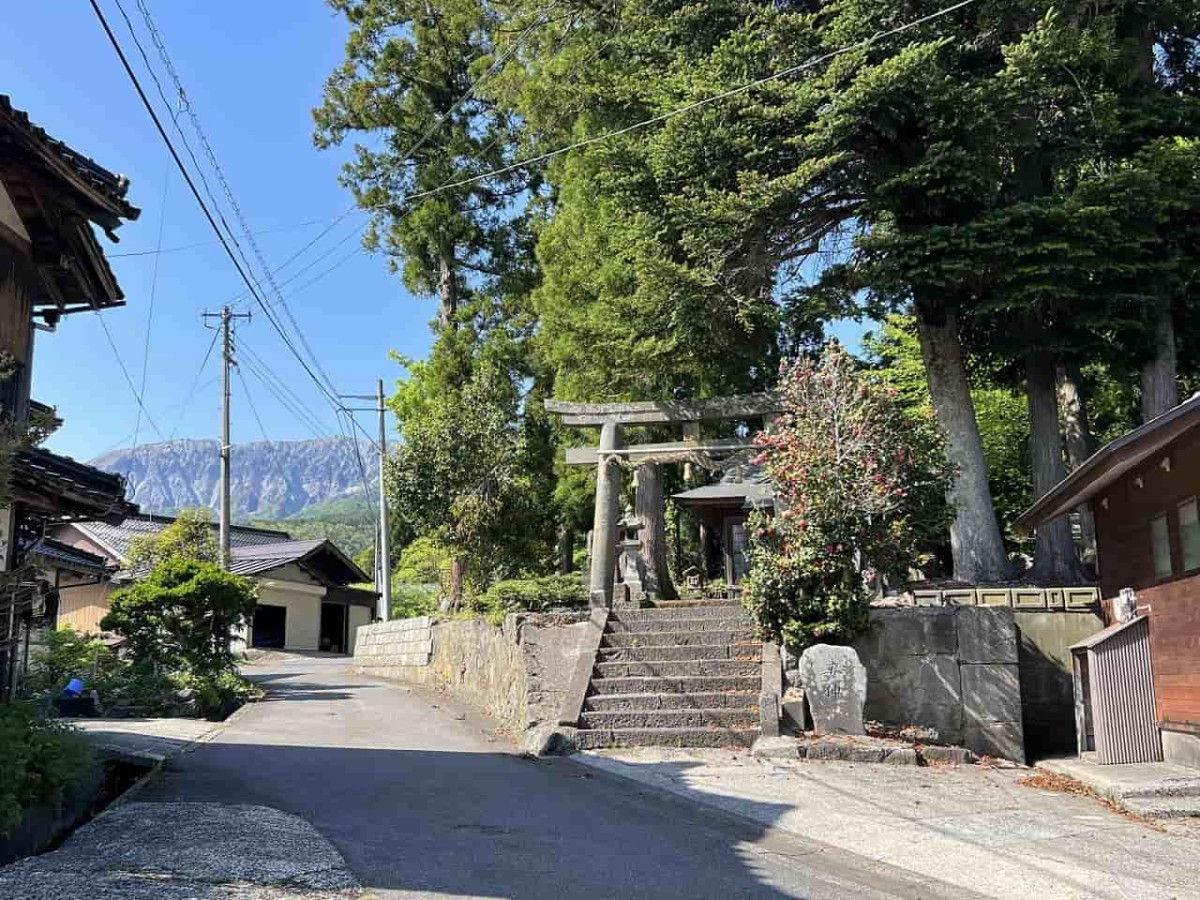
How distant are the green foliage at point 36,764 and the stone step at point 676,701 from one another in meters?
6.06

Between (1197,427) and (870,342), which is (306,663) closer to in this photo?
(870,342)

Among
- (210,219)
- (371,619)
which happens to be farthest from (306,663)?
(210,219)

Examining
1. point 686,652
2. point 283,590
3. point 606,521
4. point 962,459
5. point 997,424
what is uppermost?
point 997,424

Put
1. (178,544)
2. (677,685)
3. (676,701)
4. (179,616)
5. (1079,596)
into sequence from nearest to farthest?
(676,701) < (677,685) < (1079,596) < (179,616) < (178,544)

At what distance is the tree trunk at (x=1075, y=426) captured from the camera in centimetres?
1995

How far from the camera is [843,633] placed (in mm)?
11461

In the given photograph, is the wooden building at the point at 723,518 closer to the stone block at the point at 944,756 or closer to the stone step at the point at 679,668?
the stone step at the point at 679,668

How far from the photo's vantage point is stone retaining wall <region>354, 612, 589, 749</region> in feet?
42.9

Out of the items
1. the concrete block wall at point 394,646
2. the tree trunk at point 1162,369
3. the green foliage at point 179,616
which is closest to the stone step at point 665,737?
the green foliage at point 179,616

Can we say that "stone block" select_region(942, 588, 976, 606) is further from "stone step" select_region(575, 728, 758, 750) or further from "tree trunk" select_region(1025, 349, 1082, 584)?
"stone step" select_region(575, 728, 758, 750)

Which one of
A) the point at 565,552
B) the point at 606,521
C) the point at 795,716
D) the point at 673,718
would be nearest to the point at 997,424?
the point at 565,552

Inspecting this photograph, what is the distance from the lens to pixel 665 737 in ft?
37.6

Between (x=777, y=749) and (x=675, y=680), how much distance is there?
89.7 inches

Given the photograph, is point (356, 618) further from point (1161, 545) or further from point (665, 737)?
point (1161, 545)
